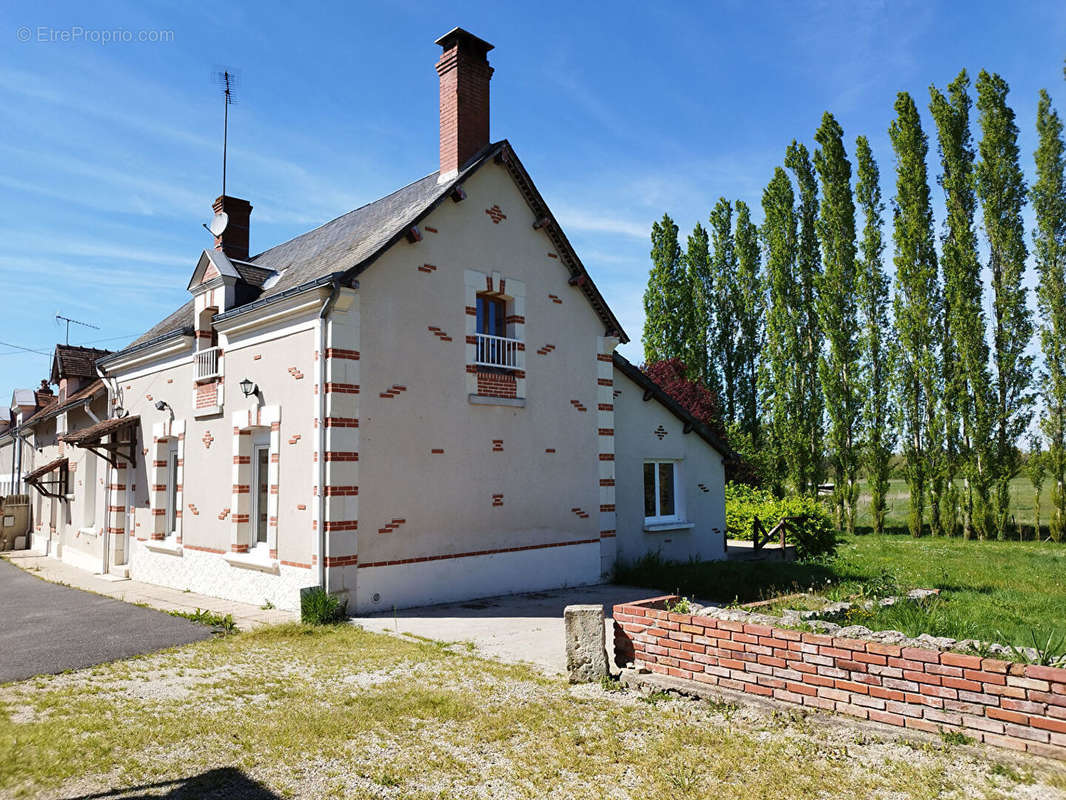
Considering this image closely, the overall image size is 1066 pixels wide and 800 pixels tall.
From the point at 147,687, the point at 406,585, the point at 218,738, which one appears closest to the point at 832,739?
the point at 218,738

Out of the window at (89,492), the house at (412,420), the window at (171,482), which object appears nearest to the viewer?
the house at (412,420)

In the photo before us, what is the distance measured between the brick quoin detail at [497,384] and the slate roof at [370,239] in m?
2.62

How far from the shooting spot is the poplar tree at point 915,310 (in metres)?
25.7

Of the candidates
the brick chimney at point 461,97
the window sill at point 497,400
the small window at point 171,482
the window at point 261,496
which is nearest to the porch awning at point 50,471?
the small window at point 171,482

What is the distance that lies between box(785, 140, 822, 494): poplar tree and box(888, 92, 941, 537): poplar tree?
3041 mm

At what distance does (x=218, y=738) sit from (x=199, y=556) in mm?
8162

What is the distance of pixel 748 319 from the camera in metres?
32.1

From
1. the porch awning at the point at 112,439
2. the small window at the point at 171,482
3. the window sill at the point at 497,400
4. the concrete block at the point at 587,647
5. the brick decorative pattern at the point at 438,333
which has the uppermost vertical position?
the brick decorative pattern at the point at 438,333

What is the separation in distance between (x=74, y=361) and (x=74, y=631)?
13.0 m

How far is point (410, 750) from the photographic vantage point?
16.4ft

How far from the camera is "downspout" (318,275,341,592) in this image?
969 centimetres

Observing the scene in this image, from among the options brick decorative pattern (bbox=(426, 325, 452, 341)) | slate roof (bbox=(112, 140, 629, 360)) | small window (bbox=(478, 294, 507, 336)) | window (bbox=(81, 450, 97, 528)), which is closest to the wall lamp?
slate roof (bbox=(112, 140, 629, 360))

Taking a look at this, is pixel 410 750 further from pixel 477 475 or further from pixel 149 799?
pixel 477 475

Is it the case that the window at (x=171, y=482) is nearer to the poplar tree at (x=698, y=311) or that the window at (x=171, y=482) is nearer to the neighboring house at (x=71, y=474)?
the neighboring house at (x=71, y=474)
